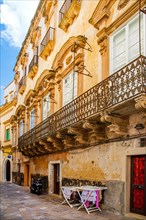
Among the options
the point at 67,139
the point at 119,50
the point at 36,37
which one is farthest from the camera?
the point at 36,37

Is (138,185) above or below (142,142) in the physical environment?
below

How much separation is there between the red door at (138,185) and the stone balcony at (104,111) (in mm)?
848

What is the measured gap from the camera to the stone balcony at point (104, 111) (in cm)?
716

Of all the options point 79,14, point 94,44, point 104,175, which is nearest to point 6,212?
point 104,175

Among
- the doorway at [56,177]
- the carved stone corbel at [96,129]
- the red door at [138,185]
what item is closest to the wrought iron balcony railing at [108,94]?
the carved stone corbel at [96,129]

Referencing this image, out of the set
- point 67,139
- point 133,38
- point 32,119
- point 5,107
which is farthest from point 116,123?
point 5,107

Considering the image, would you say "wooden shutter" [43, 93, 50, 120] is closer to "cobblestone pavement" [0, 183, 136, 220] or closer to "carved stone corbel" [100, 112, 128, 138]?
"cobblestone pavement" [0, 183, 136, 220]

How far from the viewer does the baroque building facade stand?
8.01m

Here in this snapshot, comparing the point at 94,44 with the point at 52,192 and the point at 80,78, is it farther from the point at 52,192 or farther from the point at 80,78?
the point at 52,192

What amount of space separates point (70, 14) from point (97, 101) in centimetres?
586

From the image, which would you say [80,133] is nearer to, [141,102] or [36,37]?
[141,102]

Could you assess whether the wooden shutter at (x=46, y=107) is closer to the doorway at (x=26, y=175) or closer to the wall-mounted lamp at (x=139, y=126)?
the doorway at (x=26, y=175)

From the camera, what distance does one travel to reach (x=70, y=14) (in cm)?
1303

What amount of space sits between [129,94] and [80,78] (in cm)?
462
